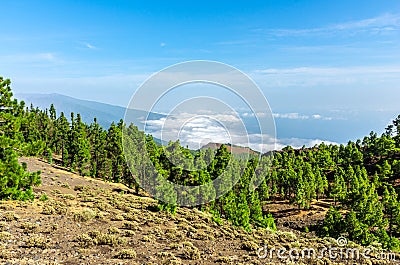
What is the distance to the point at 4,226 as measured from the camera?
1861cm

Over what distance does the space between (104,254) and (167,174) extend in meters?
18.4

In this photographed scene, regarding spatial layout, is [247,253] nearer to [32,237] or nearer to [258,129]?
[258,129]

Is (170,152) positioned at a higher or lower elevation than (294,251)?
higher

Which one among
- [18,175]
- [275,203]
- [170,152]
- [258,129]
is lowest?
[275,203]

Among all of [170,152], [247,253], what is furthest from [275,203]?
[247,253]

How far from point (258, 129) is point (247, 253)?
31.0 ft

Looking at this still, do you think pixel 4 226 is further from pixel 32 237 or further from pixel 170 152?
pixel 170 152

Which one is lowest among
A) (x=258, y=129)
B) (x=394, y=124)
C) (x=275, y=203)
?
(x=275, y=203)

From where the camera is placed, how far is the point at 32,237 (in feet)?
55.6

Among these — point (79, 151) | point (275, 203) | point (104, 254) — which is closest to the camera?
point (104, 254)

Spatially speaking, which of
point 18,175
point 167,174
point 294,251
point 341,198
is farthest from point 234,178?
point 18,175

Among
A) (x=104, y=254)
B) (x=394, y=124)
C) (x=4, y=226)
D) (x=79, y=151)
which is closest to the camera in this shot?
(x=104, y=254)

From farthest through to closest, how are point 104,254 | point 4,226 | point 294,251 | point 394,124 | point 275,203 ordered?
point 394,124 < point 275,203 < point 294,251 < point 4,226 < point 104,254

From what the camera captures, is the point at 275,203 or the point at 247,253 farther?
the point at 275,203
